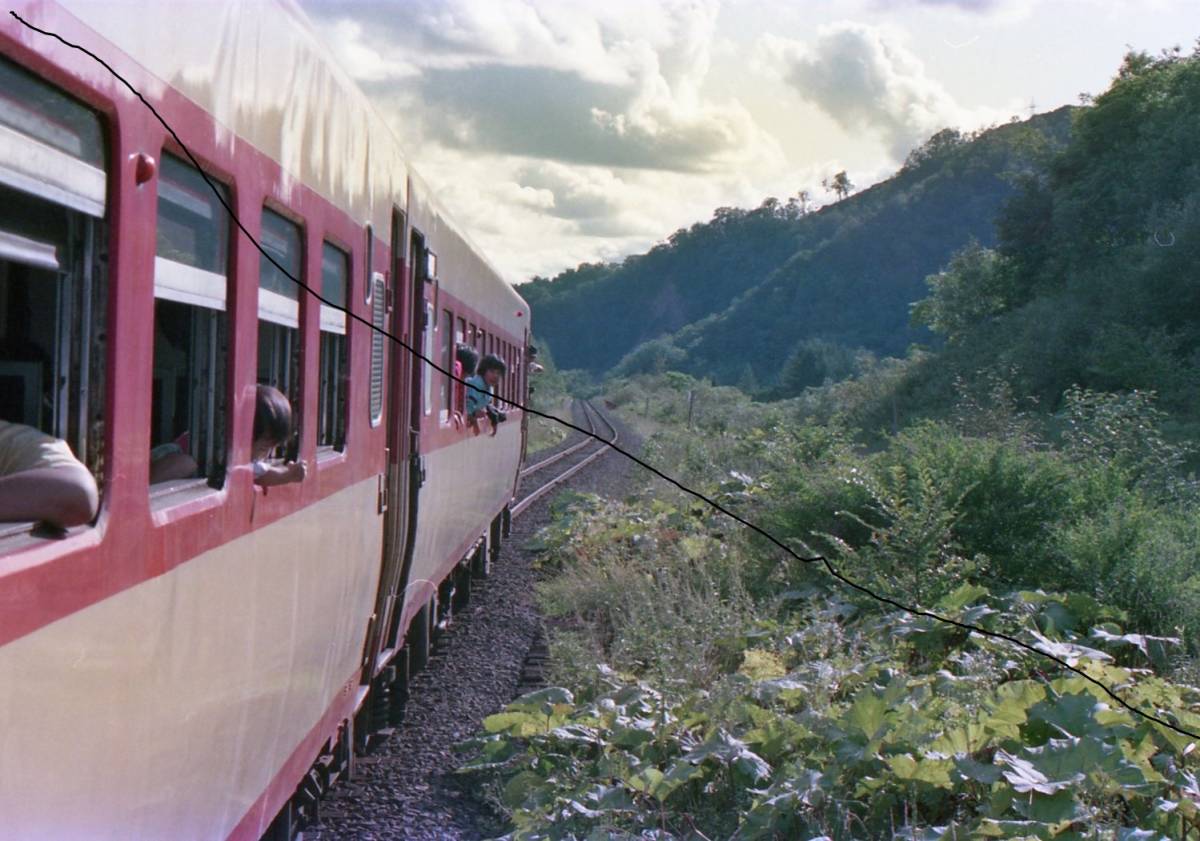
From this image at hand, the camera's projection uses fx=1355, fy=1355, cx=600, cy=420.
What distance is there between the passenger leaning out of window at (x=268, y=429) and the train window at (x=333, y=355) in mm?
1026

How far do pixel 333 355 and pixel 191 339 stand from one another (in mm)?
Result: 1842

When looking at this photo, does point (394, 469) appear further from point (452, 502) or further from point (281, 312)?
point (281, 312)

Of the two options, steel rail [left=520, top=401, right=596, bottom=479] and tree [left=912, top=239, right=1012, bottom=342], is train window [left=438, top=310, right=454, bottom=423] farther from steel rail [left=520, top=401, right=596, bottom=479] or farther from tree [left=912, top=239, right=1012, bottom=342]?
tree [left=912, top=239, right=1012, bottom=342]

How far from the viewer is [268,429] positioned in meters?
3.94

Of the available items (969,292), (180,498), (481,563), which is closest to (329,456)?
(180,498)

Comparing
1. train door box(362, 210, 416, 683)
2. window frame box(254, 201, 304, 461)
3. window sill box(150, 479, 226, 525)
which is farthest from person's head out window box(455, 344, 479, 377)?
window sill box(150, 479, 226, 525)

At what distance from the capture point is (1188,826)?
479 cm

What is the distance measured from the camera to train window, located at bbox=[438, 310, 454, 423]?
339 inches

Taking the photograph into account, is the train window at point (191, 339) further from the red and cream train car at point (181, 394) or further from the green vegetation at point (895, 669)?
the green vegetation at point (895, 669)

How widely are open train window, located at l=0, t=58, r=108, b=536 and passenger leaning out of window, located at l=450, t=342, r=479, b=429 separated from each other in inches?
259

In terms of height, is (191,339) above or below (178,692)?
above

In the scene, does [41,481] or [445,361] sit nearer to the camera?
[41,481]

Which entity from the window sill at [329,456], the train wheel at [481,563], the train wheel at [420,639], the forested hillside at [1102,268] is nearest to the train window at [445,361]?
the train wheel at [420,639]

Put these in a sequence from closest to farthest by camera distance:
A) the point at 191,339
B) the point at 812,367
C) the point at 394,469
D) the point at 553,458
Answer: the point at 191,339, the point at 394,469, the point at 553,458, the point at 812,367
